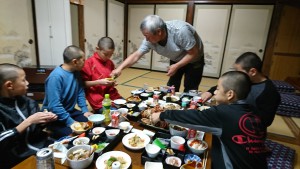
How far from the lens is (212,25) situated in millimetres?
5445

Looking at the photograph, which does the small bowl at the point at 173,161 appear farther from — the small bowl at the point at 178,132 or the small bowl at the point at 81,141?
the small bowl at the point at 81,141

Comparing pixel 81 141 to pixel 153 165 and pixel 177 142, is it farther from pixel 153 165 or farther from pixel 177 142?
pixel 177 142

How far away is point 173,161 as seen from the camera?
3.18 feet

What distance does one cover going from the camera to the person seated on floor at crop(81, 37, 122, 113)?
1899 mm

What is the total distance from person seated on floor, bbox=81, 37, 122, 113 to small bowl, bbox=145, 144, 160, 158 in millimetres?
1020

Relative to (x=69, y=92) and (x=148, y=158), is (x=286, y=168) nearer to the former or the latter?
(x=148, y=158)

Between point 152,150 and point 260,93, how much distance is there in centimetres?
110

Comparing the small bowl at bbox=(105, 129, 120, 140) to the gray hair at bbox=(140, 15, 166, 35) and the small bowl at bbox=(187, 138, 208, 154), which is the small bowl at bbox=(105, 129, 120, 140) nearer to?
the small bowl at bbox=(187, 138, 208, 154)

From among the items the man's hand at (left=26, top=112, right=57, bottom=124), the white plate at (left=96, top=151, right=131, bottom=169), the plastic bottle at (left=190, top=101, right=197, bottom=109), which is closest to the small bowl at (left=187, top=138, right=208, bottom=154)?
the white plate at (left=96, top=151, right=131, bottom=169)

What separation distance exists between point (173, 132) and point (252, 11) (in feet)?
16.7

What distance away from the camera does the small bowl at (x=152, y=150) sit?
0.96 m

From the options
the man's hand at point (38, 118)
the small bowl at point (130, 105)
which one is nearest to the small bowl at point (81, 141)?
the man's hand at point (38, 118)

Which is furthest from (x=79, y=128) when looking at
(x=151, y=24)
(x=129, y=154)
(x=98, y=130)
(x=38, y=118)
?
(x=151, y=24)

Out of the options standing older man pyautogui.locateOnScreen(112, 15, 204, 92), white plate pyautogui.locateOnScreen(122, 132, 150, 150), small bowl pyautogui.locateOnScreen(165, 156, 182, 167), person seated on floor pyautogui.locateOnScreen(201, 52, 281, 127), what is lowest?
small bowl pyautogui.locateOnScreen(165, 156, 182, 167)
